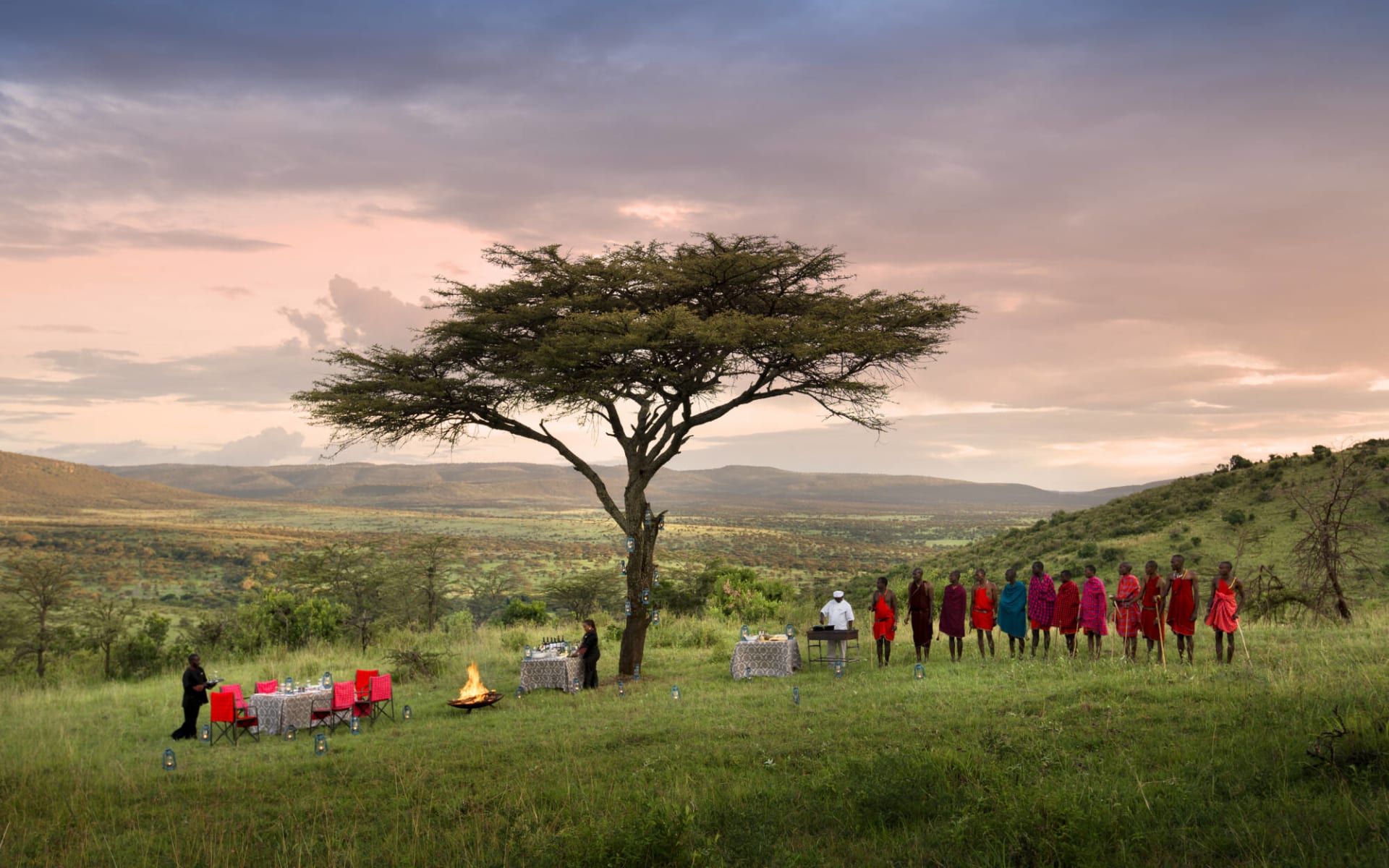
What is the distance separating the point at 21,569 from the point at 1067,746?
1261 inches

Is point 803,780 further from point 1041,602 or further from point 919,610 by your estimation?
point 1041,602

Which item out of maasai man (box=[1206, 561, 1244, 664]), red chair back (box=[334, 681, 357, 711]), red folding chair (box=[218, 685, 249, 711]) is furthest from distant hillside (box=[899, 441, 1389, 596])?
red folding chair (box=[218, 685, 249, 711])

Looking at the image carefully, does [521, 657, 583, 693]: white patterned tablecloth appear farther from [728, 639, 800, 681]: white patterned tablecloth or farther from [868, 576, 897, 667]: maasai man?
[868, 576, 897, 667]: maasai man

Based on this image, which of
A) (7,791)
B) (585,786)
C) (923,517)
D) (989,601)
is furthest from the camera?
(923,517)

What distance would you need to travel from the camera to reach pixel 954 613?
55.5ft

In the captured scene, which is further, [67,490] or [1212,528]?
[67,490]

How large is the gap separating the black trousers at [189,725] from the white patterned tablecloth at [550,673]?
554cm

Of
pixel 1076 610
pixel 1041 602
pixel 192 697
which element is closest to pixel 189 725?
pixel 192 697

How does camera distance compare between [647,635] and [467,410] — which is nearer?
[467,410]

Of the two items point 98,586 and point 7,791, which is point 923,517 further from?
point 7,791

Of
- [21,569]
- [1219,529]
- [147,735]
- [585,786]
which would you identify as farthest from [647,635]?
[1219,529]

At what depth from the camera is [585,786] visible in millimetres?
9039

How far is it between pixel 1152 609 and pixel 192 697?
53.3 feet

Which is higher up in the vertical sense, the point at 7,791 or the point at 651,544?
the point at 651,544
